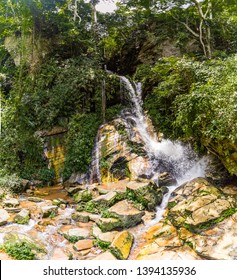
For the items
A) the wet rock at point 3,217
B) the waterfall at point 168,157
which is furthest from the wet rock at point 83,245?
the waterfall at point 168,157

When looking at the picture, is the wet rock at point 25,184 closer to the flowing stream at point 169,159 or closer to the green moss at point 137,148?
the green moss at point 137,148

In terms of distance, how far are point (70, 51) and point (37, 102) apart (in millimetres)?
3981

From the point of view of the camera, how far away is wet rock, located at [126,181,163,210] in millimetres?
6703

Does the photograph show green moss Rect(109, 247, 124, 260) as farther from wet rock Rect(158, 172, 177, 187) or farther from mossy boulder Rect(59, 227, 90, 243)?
wet rock Rect(158, 172, 177, 187)

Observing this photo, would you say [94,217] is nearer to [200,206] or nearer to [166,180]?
[200,206]

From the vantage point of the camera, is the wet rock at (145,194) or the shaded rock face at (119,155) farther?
the shaded rock face at (119,155)

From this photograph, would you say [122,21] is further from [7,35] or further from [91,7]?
[7,35]

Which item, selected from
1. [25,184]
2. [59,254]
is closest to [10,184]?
[25,184]

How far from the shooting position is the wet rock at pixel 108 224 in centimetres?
555

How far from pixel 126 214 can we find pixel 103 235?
877 mm

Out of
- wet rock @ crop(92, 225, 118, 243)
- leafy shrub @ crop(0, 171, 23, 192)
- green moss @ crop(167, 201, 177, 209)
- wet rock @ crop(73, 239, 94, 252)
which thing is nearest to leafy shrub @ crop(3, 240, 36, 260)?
wet rock @ crop(73, 239, 94, 252)

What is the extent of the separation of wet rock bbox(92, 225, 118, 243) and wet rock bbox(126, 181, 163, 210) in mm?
1574

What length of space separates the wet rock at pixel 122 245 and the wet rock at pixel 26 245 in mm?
1408
